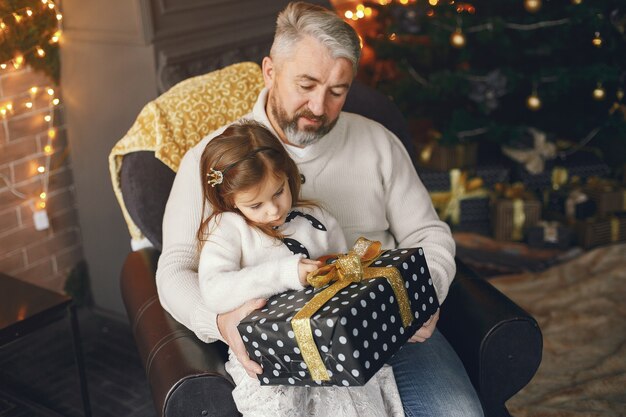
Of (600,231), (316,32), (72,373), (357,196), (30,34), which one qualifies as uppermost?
(316,32)

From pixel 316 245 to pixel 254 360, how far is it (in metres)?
0.34

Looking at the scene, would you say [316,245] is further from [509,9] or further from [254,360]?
[509,9]

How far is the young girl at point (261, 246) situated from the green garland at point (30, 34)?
135 cm

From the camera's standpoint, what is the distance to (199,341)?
1.83 metres

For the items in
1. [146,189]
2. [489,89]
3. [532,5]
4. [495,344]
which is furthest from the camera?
[489,89]

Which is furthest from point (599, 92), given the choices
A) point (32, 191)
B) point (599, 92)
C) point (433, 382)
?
point (32, 191)

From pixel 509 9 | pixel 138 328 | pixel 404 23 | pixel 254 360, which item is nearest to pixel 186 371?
pixel 254 360

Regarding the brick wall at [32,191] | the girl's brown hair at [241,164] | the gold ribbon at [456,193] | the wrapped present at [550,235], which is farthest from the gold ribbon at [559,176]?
the girl's brown hair at [241,164]

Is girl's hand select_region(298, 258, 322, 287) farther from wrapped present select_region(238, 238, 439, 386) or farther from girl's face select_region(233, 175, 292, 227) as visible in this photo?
girl's face select_region(233, 175, 292, 227)

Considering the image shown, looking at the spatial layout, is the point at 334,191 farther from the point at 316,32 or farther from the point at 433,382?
the point at 433,382

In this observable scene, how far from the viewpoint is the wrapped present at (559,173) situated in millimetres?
3836

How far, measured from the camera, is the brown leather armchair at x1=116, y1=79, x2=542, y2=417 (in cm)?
167

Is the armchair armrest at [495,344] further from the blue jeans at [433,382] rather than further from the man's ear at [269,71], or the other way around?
the man's ear at [269,71]

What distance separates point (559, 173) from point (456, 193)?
52 cm
